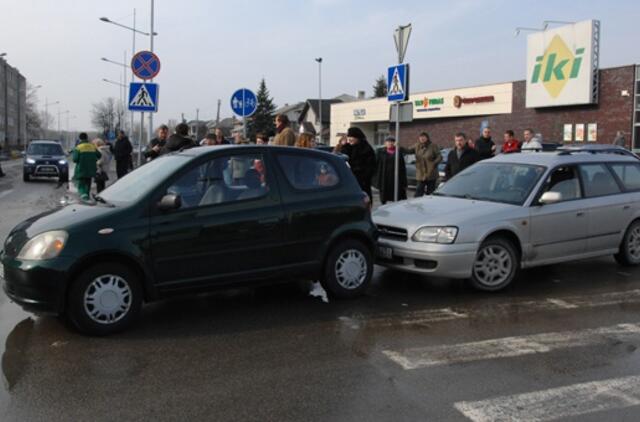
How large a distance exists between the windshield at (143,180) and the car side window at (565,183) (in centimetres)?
451

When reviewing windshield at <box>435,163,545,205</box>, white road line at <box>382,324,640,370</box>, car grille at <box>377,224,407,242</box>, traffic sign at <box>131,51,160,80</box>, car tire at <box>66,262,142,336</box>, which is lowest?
white road line at <box>382,324,640,370</box>

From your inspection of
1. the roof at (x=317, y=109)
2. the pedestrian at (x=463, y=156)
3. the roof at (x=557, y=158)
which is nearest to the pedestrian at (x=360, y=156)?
the pedestrian at (x=463, y=156)

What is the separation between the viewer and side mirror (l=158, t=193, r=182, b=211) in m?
5.63

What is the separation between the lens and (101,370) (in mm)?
4703

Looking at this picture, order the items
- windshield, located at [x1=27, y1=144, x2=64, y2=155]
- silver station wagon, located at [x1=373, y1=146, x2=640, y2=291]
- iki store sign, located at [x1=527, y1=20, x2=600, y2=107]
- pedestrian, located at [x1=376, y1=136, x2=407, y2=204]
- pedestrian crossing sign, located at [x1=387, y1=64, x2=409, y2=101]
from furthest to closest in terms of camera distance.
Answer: iki store sign, located at [x1=527, y1=20, x2=600, y2=107] → windshield, located at [x1=27, y1=144, x2=64, y2=155] → pedestrian, located at [x1=376, y1=136, x2=407, y2=204] → pedestrian crossing sign, located at [x1=387, y1=64, x2=409, y2=101] → silver station wagon, located at [x1=373, y1=146, x2=640, y2=291]

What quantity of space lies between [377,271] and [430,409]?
440 centimetres

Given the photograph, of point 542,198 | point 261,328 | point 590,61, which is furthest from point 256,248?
point 590,61

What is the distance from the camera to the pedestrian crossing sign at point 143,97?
13727 millimetres

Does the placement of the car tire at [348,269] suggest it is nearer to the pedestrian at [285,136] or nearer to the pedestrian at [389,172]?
the pedestrian at [285,136]

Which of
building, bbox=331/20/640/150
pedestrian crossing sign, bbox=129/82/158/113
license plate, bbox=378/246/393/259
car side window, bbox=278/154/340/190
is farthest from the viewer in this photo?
building, bbox=331/20/640/150

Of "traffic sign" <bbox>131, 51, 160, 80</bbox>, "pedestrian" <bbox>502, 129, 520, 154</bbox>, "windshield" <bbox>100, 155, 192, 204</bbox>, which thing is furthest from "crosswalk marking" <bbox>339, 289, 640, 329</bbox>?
"traffic sign" <bbox>131, 51, 160, 80</bbox>

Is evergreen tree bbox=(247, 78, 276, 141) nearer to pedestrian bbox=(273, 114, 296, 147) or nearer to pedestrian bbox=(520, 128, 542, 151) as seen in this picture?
pedestrian bbox=(520, 128, 542, 151)

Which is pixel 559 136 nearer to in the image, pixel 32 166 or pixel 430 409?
pixel 32 166

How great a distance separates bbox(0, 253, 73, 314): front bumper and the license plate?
3562 millimetres
